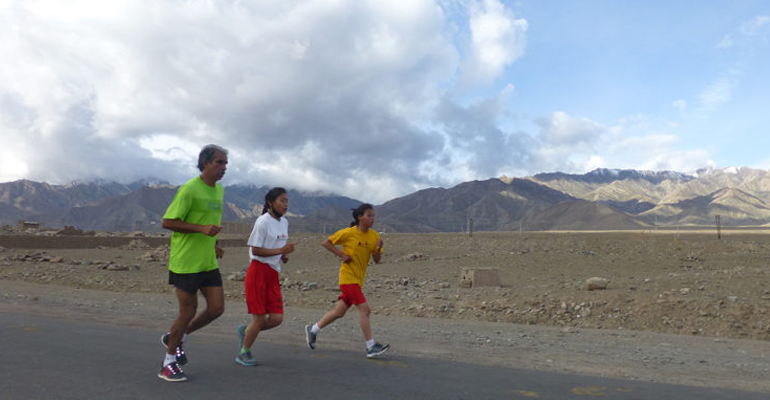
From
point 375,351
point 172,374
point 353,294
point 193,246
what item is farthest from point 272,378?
point 353,294

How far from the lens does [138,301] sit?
47.1 ft

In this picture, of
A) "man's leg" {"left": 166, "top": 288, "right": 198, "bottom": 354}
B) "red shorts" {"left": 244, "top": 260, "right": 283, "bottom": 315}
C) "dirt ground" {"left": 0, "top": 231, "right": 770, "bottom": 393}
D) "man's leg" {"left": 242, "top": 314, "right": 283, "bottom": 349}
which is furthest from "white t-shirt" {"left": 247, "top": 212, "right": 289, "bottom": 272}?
"dirt ground" {"left": 0, "top": 231, "right": 770, "bottom": 393}

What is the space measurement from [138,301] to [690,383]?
12.1m

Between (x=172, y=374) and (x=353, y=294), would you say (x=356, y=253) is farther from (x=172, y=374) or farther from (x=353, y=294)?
(x=172, y=374)

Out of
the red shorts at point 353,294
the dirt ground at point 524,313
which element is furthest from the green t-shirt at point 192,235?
the dirt ground at point 524,313

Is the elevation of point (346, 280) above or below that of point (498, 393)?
above

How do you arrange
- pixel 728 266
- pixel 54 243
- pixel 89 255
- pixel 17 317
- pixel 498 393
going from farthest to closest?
1. pixel 54 243
2. pixel 89 255
3. pixel 728 266
4. pixel 17 317
5. pixel 498 393

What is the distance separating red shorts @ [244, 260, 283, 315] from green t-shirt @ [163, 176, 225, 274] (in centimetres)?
70

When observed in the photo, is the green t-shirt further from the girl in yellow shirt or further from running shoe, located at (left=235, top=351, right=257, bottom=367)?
the girl in yellow shirt

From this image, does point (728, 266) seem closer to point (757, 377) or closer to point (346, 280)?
point (757, 377)

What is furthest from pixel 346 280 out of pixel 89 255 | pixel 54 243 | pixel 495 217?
pixel 495 217

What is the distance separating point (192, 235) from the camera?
5480mm

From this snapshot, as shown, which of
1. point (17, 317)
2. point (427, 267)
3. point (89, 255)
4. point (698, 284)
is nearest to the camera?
point (17, 317)

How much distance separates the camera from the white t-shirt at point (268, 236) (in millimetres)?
6188
